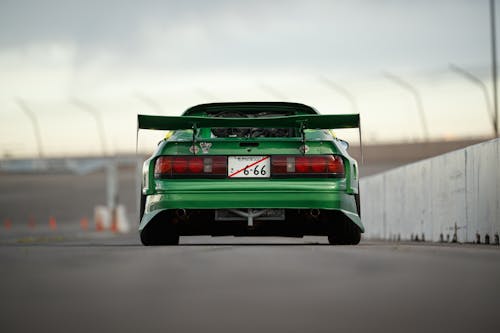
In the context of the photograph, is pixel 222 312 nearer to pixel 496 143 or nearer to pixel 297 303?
pixel 297 303

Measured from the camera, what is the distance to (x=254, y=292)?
538 cm

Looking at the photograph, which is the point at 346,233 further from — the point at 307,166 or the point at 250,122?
the point at 250,122

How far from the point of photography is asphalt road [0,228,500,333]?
450 cm

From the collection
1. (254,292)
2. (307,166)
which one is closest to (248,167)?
(307,166)

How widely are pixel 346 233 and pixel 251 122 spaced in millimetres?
1574

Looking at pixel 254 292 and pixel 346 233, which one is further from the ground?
pixel 346 233

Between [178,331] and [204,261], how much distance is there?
112 inches

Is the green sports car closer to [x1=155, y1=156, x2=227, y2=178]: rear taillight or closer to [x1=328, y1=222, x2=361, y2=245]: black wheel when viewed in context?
[x1=155, y1=156, x2=227, y2=178]: rear taillight

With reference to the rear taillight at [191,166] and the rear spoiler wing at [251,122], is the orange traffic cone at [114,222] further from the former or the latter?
the rear spoiler wing at [251,122]

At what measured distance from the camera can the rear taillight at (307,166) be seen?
8.58m

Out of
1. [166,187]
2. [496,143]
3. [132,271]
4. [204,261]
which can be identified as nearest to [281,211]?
[166,187]

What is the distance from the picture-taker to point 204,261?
281 inches

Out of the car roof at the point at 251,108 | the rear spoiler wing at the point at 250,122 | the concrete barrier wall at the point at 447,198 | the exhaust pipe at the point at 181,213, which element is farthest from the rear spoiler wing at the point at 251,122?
the concrete barrier wall at the point at 447,198

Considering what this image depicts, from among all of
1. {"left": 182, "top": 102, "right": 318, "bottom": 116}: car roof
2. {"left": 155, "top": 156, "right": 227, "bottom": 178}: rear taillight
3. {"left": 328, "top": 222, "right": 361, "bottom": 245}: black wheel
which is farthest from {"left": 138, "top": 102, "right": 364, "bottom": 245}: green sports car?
{"left": 182, "top": 102, "right": 318, "bottom": 116}: car roof
